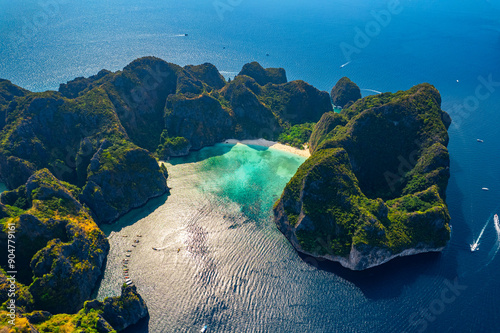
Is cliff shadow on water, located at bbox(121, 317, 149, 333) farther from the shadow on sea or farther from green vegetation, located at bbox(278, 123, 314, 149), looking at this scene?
green vegetation, located at bbox(278, 123, 314, 149)

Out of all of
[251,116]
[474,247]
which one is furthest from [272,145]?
[474,247]

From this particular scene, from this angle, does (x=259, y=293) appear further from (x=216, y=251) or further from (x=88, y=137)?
(x=88, y=137)

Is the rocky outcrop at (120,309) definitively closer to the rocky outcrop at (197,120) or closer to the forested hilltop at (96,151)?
the forested hilltop at (96,151)

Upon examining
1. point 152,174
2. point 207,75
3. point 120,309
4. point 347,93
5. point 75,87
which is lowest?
point 120,309

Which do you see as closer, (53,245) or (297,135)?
(53,245)

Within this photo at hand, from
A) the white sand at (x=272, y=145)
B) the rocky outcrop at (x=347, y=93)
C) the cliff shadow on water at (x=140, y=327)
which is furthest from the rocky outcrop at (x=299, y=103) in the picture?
the cliff shadow on water at (x=140, y=327)

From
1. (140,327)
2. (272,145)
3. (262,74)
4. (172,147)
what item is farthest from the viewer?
(262,74)

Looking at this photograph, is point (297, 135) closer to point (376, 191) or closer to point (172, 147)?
point (376, 191)
